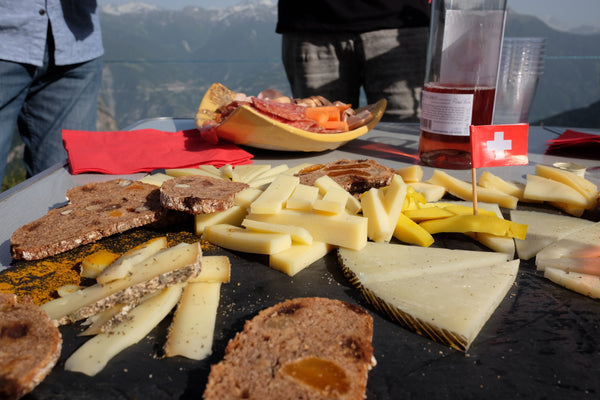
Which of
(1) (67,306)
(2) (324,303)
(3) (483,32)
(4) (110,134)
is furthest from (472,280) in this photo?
(4) (110,134)

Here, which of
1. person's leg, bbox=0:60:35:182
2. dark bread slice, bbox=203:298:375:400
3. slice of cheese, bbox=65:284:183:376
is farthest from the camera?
person's leg, bbox=0:60:35:182

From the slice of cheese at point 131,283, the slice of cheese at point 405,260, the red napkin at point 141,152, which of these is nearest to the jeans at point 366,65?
the red napkin at point 141,152

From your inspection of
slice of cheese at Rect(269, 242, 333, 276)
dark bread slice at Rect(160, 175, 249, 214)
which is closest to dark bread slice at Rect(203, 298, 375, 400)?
slice of cheese at Rect(269, 242, 333, 276)

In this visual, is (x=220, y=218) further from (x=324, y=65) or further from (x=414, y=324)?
(x=324, y=65)

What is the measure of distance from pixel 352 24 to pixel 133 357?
10.4ft

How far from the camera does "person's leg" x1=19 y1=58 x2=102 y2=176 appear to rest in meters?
3.38

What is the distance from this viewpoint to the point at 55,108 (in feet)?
11.4

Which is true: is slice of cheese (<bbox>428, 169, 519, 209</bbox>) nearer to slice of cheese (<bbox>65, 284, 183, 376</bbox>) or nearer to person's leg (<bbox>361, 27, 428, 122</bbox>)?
slice of cheese (<bbox>65, 284, 183, 376</bbox>)

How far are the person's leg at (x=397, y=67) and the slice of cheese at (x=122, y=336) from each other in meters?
2.94

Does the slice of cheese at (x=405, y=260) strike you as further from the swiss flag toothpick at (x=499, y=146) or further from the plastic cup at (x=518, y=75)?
the plastic cup at (x=518, y=75)

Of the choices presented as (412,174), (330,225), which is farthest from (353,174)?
(330,225)

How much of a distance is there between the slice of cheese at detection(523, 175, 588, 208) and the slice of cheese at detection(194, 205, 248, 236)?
129 centimetres

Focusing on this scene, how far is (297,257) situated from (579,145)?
2.34m

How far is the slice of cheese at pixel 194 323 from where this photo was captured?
1101mm
